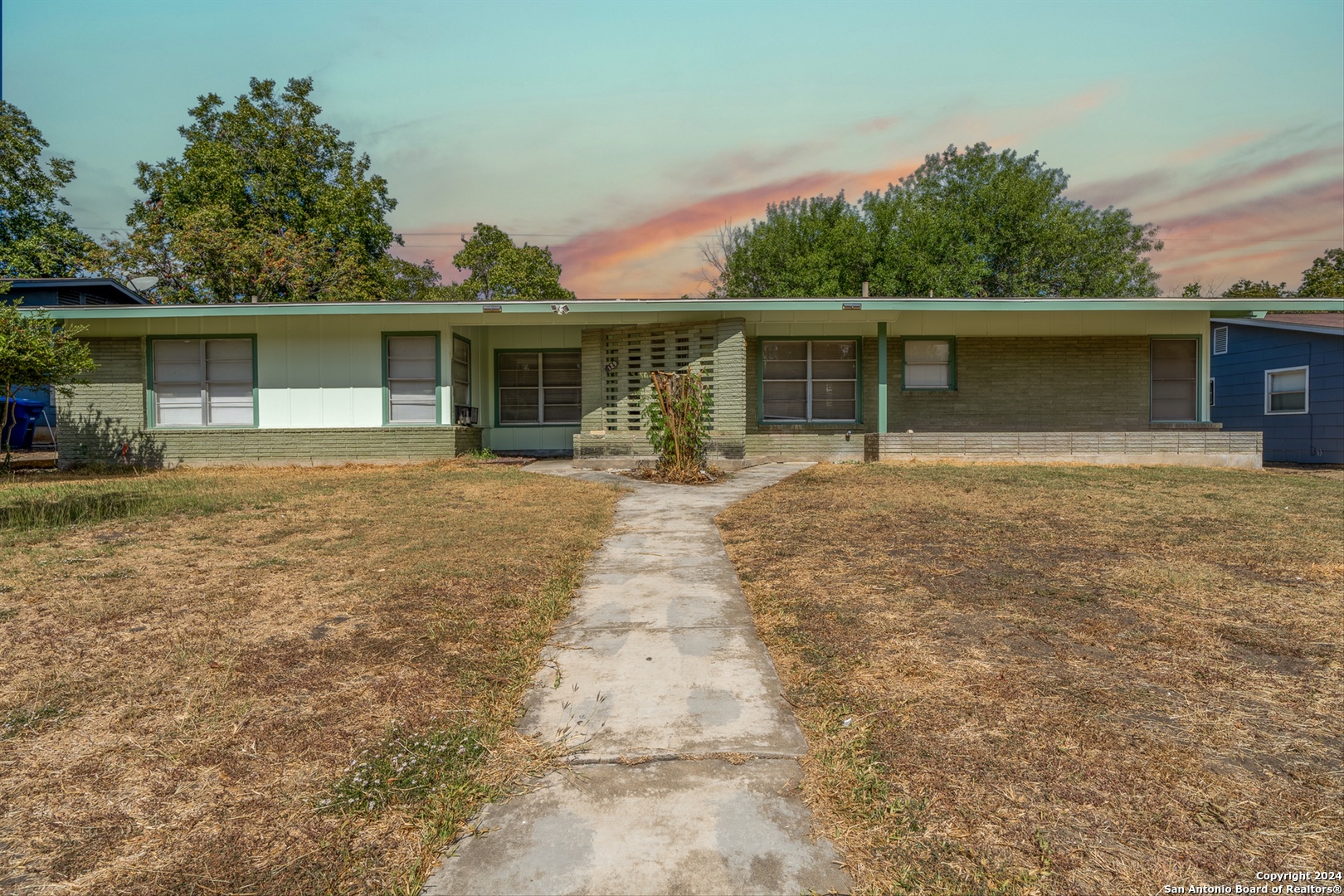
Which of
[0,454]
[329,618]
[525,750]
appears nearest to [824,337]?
[329,618]

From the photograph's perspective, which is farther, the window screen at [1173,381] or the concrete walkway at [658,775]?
the window screen at [1173,381]

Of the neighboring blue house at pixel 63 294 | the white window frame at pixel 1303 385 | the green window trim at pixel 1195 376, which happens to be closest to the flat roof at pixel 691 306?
the green window trim at pixel 1195 376

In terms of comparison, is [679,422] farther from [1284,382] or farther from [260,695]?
[1284,382]

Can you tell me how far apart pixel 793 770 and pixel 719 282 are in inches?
1510

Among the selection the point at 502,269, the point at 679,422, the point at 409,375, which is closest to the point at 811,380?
the point at 679,422

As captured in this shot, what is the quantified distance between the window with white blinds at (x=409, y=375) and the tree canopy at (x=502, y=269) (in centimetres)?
2238

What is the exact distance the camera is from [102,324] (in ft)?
42.1

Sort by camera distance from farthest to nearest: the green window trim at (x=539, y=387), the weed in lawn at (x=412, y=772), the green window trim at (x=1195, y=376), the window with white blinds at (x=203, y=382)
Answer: the green window trim at (x=539, y=387)
the green window trim at (x=1195, y=376)
the window with white blinds at (x=203, y=382)
the weed in lawn at (x=412, y=772)

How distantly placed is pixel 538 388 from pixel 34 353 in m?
8.17

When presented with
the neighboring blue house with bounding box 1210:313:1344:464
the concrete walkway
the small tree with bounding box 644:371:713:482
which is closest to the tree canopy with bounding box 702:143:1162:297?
the neighboring blue house with bounding box 1210:313:1344:464

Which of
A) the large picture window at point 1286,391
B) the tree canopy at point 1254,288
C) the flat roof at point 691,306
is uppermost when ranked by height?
the tree canopy at point 1254,288

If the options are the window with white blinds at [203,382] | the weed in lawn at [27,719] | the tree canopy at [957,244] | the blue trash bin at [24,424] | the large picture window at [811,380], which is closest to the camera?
the weed in lawn at [27,719]

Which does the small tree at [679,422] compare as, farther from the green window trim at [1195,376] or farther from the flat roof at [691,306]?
the green window trim at [1195,376]

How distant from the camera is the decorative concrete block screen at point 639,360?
1310cm
